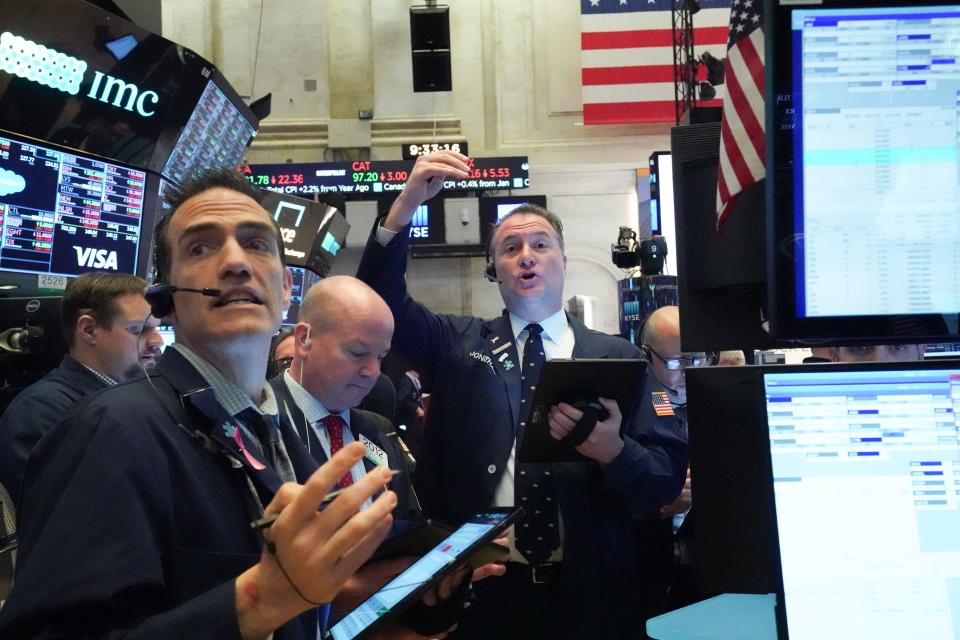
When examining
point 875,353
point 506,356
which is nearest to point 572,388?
point 506,356

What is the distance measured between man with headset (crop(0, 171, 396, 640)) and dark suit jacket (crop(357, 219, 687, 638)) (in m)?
1.17

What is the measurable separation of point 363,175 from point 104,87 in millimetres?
8054

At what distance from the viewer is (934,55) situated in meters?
1.31

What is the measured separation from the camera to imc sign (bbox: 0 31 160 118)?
332cm

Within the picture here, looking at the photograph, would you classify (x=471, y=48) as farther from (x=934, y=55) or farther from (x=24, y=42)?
(x=934, y=55)

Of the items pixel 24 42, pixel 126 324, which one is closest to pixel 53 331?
pixel 126 324

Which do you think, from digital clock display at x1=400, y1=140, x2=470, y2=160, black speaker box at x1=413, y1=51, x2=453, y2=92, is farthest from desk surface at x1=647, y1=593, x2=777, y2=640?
digital clock display at x1=400, y1=140, x2=470, y2=160

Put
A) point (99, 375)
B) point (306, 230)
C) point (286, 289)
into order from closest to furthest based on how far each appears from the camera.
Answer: point (286, 289)
point (99, 375)
point (306, 230)

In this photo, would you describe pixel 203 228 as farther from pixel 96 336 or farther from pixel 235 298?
pixel 96 336

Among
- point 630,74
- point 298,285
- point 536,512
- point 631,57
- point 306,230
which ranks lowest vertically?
point 536,512

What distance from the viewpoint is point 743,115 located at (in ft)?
4.72

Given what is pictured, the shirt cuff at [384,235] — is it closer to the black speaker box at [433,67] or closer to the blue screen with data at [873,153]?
the blue screen with data at [873,153]

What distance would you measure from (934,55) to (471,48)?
12.1m

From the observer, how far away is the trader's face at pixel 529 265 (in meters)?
2.97
